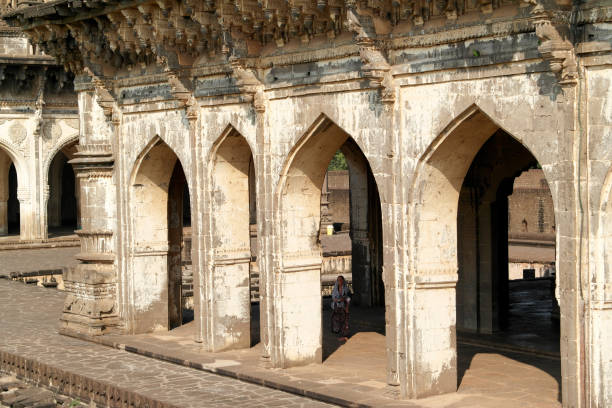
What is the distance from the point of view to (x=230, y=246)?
12.8 meters

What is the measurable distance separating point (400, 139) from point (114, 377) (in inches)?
164

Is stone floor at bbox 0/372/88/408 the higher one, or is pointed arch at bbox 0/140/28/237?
pointed arch at bbox 0/140/28/237

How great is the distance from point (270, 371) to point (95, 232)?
416 cm

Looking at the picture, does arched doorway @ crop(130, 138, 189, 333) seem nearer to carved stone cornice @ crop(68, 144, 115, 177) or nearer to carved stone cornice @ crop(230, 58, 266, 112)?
carved stone cornice @ crop(68, 144, 115, 177)

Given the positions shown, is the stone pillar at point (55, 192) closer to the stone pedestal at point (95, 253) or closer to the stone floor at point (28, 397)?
the stone pedestal at point (95, 253)

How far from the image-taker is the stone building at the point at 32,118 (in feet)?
87.0

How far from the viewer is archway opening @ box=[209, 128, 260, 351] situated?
12.7m

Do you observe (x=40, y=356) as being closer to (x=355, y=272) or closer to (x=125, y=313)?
(x=125, y=313)

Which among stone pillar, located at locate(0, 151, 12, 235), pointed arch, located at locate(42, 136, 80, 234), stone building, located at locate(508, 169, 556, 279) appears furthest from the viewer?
pointed arch, located at locate(42, 136, 80, 234)

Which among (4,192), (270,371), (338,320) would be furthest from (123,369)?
(4,192)

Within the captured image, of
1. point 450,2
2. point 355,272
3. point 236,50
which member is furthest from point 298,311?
point 355,272

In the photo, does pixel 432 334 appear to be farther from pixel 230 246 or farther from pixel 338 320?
pixel 338 320

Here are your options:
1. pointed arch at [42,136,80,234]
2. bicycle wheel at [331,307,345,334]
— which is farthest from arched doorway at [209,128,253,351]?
pointed arch at [42,136,80,234]

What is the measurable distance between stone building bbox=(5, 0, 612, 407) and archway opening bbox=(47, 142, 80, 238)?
1580 cm
